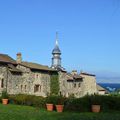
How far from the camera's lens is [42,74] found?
6016 centimetres

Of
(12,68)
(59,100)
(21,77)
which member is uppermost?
(12,68)

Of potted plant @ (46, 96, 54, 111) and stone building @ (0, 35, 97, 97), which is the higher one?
stone building @ (0, 35, 97, 97)

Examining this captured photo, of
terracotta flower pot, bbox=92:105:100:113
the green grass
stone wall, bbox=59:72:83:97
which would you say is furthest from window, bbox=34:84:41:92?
the green grass

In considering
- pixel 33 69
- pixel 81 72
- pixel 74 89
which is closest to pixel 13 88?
pixel 33 69

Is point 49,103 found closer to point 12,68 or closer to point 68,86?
point 12,68

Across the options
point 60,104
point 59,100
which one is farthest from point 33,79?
point 60,104

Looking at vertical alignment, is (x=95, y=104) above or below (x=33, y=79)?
below

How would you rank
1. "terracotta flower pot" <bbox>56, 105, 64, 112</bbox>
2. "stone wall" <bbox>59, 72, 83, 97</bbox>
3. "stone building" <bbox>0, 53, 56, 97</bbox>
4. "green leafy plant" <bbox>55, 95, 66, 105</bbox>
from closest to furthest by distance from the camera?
"terracotta flower pot" <bbox>56, 105, 64, 112</bbox>
"green leafy plant" <bbox>55, 95, 66, 105</bbox>
"stone building" <bbox>0, 53, 56, 97</bbox>
"stone wall" <bbox>59, 72, 83, 97</bbox>

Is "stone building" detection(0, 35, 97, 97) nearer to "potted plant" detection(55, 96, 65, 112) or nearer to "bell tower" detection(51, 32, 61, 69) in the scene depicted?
"bell tower" detection(51, 32, 61, 69)

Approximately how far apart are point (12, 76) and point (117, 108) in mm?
22159

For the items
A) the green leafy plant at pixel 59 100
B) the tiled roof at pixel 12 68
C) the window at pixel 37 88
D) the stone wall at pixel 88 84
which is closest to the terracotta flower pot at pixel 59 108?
the green leafy plant at pixel 59 100

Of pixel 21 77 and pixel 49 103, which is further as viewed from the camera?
pixel 21 77

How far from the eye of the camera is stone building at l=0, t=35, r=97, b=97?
169ft

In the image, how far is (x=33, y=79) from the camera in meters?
57.5
